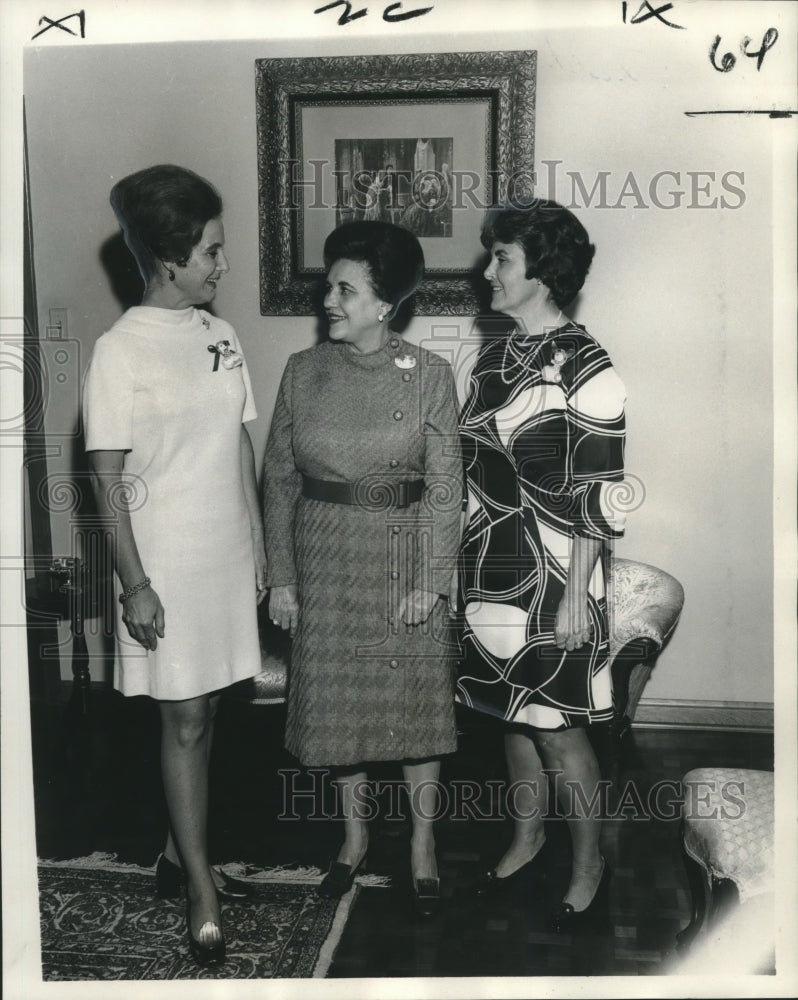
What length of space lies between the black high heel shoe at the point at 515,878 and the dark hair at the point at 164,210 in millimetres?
1722

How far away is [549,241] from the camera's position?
2.48m

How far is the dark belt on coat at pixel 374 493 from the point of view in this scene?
8.31 feet

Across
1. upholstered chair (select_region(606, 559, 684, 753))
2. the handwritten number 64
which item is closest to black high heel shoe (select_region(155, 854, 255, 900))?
upholstered chair (select_region(606, 559, 684, 753))

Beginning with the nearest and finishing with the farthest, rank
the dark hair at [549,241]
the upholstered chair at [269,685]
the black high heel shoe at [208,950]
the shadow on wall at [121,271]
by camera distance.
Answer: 1. the black high heel shoe at [208,950]
2. the dark hair at [549,241]
3. the upholstered chair at [269,685]
4. the shadow on wall at [121,271]

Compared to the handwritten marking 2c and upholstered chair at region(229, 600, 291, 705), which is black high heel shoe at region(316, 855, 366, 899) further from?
the handwritten marking 2c

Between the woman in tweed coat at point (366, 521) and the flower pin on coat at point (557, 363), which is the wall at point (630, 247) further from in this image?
the flower pin on coat at point (557, 363)

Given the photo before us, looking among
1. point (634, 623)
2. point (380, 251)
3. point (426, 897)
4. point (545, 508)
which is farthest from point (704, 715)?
point (380, 251)

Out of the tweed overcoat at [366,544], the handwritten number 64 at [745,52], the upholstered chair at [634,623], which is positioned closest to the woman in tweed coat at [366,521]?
the tweed overcoat at [366,544]

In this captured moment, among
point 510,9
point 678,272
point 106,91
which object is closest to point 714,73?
point 510,9

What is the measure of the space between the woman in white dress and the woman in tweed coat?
171mm

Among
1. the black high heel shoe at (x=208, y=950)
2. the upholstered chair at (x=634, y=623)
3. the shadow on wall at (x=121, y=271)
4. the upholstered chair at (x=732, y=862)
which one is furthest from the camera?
A: the shadow on wall at (x=121, y=271)

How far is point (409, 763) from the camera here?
106 inches

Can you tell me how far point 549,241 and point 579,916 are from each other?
1642 mm

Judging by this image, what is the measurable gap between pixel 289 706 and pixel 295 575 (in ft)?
1.15
